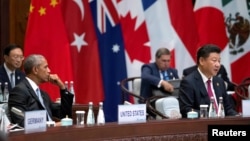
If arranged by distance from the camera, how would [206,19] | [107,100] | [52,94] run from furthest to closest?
[206,19] → [107,100] → [52,94]

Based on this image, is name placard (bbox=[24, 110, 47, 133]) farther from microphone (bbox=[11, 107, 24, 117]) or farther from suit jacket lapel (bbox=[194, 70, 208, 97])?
suit jacket lapel (bbox=[194, 70, 208, 97])

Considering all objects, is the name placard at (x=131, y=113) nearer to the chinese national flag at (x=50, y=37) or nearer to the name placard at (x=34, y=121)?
the name placard at (x=34, y=121)

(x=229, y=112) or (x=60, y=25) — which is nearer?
(x=229, y=112)

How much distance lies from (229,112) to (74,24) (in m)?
2.43

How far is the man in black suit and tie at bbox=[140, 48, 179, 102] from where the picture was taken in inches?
298

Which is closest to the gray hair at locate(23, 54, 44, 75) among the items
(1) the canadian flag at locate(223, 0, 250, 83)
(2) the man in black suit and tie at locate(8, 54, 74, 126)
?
(2) the man in black suit and tie at locate(8, 54, 74, 126)

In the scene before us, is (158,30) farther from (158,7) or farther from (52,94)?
(52,94)

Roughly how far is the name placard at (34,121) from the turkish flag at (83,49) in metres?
3.26

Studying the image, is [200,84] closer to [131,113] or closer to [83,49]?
[131,113]

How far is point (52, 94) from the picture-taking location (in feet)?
24.4

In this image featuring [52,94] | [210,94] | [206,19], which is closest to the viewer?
[210,94]

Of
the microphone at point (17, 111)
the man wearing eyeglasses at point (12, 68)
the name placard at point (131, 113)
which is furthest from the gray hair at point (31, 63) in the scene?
the man wearing eyeglasses at point (12, 68)

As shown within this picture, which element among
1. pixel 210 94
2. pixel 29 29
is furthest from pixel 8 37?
pixel 210 94

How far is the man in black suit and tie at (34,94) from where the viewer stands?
210 inches
